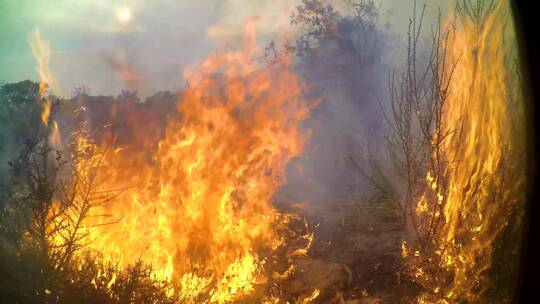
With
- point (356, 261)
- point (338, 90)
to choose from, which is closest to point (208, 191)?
point (356, 261)

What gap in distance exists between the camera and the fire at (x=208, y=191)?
6648mm

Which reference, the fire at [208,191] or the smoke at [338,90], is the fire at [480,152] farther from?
the smoke at [338,90]

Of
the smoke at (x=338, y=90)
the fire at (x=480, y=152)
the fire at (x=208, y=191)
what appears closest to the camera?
the fire at (x=480, y=152)

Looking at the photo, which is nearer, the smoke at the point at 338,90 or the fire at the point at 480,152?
the fire at the point at 480,152

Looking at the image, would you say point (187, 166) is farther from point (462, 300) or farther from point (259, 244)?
point (462, 300)

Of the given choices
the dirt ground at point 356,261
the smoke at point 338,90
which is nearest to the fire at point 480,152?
the dirt ground at point 356,261

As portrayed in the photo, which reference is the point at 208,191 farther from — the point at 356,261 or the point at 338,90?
the point at 338,90

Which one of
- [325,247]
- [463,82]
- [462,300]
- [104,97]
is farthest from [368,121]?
[462,300]

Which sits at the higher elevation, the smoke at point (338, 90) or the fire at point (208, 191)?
the smoke at point (338, 90)

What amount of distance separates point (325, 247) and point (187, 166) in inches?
180

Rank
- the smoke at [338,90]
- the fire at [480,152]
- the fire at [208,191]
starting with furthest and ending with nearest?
the smoke at [338,90] < the fire at [208,191] < the fire at [480,152]

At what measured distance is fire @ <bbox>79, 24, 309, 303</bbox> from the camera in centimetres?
665

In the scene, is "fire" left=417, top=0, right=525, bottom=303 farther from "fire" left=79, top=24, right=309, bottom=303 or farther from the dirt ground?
"fire" left=79, top=24, right=309, bottom=303

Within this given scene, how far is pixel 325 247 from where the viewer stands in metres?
10.1
